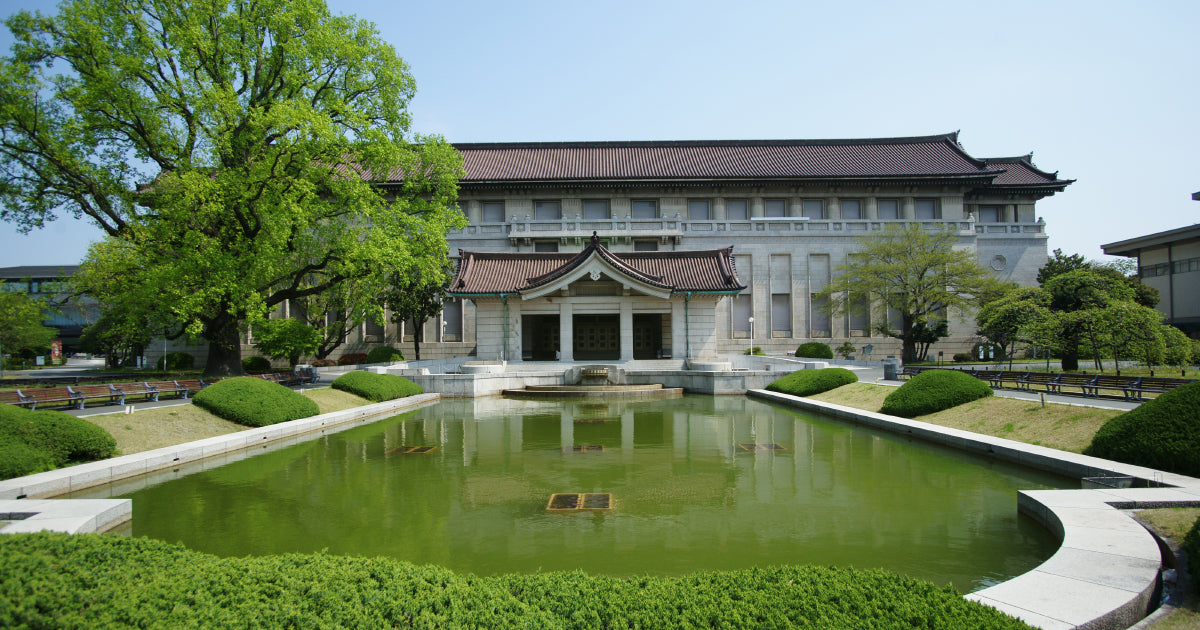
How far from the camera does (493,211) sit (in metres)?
43.4

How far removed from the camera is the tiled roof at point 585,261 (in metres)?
28.8

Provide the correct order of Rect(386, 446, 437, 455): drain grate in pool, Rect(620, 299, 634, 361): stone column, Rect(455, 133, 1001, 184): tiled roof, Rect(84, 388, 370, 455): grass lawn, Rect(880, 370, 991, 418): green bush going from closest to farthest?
Rect(84, 388, 370, 455): grass lawn < Rect(386, 446, 437, 455): drain grate in pool < Rect(880, 370, 991, 418): green bush < Rect(620, 299, 634, 361): stone column < Rect(455, 133, 1001, 184): tiled roof

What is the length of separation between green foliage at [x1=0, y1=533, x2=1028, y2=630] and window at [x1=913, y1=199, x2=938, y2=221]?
45290 millimetres

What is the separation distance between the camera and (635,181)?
137 feet

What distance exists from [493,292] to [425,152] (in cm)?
793

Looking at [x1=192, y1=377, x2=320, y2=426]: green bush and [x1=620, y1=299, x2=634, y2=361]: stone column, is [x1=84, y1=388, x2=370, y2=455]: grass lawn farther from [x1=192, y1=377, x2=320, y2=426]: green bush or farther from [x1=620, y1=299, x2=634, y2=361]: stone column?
[x1=620, y1=299, x2=634, y2=361]: stone column

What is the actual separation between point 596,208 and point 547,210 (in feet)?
11.6

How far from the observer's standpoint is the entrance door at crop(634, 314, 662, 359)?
35.8 metres

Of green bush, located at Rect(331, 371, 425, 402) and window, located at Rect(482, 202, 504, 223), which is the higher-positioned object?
window, located at Rect(482, 202, 504, 223)

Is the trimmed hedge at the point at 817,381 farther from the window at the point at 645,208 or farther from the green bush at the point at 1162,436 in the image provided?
the window at the point at 645,208

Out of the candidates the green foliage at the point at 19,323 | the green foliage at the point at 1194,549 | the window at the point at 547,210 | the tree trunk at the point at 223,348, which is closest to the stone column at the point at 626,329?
the window at the point at 547,210

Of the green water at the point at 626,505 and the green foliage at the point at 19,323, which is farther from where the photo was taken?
the green foliage at the point at 19,323

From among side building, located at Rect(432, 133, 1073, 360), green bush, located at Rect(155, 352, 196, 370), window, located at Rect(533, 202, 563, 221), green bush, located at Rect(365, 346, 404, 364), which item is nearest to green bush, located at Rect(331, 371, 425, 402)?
green bush, located at Rect(365, 346, 404, 364)

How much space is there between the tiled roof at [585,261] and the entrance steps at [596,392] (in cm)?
579
